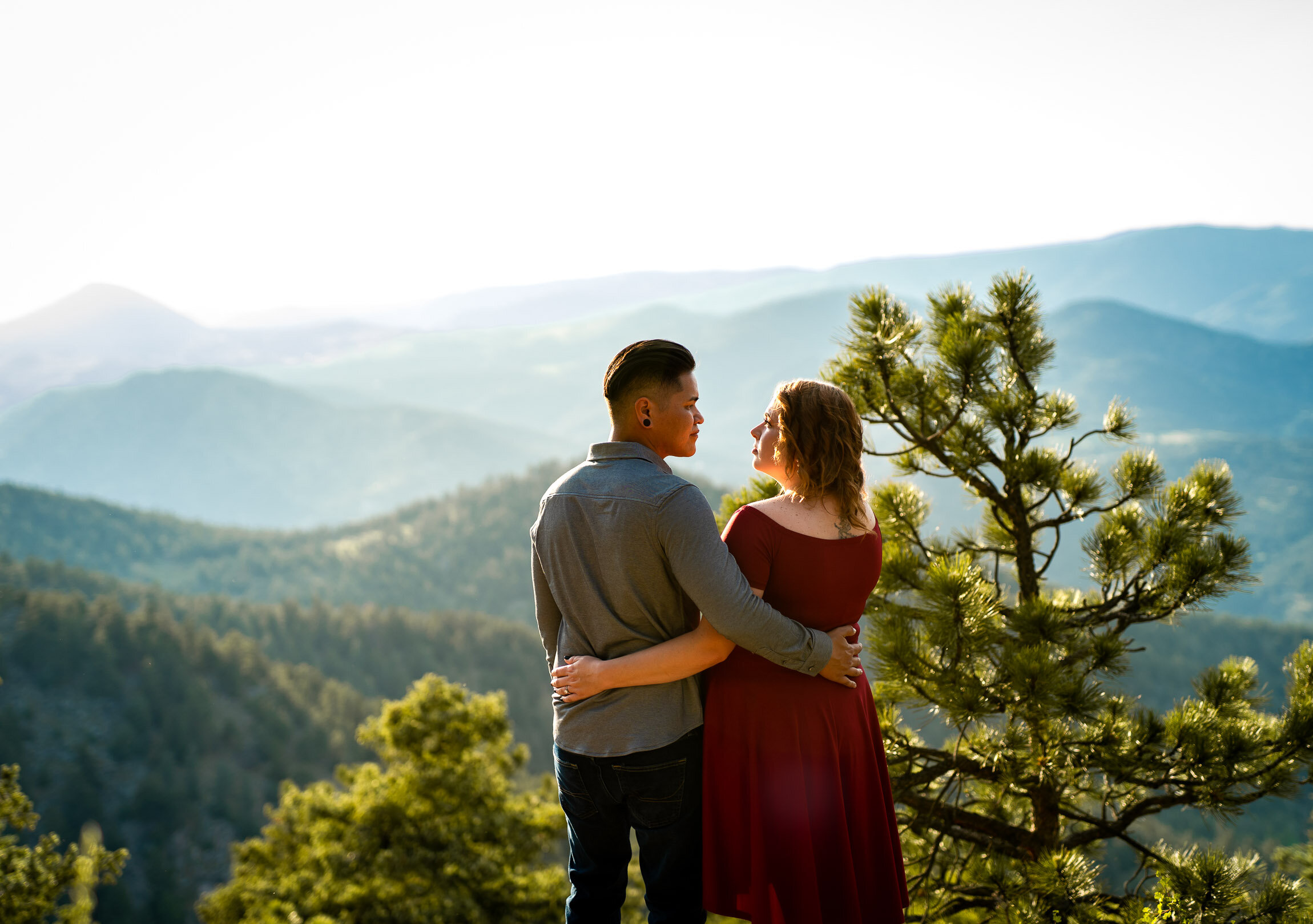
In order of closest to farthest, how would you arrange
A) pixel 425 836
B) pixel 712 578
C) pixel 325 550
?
pixel 712 578, pixel 425 836, pixel 325 550

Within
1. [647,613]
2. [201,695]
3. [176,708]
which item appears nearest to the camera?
[647,613]

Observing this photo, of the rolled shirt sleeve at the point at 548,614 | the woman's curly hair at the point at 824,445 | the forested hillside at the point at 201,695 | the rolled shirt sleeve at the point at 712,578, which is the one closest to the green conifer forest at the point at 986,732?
the woman's curly hair at the point at 824,445

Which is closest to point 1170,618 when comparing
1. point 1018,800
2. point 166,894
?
point 1018,800

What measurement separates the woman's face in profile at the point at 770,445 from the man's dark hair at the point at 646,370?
299 mm

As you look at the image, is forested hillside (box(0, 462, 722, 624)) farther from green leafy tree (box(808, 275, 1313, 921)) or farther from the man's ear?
the man's ear

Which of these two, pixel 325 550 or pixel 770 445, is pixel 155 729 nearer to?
pixel 770 445

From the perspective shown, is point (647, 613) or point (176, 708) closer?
point (647, 613)

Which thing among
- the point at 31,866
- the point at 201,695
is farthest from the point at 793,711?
the point at 201,695

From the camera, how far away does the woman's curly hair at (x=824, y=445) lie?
7.34 ft

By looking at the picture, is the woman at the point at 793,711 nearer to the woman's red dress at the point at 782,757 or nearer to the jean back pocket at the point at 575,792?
the woman's red dress at the point at 782,757

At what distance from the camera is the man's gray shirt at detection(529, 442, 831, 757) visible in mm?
2055

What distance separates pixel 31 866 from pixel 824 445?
816cm

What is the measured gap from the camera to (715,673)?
2332 millimetres

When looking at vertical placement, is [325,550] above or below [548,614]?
below
